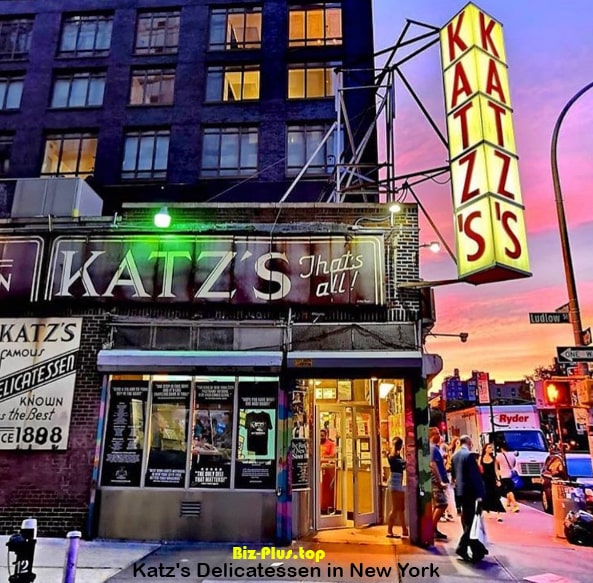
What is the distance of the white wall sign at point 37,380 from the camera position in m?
10.0

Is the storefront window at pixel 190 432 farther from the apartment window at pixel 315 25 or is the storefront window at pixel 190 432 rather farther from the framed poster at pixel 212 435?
the apartment window at pixel 315 25

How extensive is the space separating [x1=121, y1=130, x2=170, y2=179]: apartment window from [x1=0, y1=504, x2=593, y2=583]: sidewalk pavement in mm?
18444

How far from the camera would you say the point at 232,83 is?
25859 millimetres

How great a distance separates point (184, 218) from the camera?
11328 mm

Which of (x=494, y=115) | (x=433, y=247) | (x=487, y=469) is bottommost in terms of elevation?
(x=487, y=469)

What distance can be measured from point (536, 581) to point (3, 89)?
102 ft

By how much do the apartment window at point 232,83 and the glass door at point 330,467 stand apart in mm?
18888

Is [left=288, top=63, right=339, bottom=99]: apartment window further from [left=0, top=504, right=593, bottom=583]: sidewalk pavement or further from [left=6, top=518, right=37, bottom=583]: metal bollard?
[left=6, top=518, right=37, bottom=583]: metal bollard

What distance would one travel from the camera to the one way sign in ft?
30.0

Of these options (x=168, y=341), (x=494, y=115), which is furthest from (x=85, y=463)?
(x=494, y=115)

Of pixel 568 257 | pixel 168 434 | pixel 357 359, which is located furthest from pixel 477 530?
pixel 168 434

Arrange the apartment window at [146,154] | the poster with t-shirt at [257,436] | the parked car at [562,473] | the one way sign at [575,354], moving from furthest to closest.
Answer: the apartment window at [146,154], the parked car at [562,473], the poster with t-shirt at [257,436], the one way sign at [575,354]

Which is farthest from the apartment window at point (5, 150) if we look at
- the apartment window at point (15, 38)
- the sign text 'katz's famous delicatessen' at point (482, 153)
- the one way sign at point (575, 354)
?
the one way sign at point (575, 354)

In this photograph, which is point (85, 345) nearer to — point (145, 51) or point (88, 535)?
point (88, 535)
